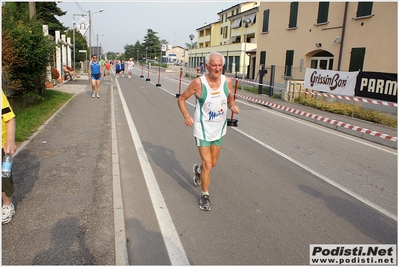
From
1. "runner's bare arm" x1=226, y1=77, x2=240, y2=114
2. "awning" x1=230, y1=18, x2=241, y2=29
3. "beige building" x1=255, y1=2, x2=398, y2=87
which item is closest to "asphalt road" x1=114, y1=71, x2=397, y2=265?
"runner's bare arm" x1=226, y1=77, x2=240, y2=114

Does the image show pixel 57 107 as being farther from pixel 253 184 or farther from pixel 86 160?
pixel 253 184

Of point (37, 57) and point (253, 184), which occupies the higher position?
point (37, 57)

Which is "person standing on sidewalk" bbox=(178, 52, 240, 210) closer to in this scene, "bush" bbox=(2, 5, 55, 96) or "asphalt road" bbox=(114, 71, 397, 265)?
"asphalt road" bbox=(114, 71, 397, 265)

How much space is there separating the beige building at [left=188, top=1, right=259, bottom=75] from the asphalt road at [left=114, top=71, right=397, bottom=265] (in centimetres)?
2881

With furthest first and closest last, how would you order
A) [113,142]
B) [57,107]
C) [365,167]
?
1. [57,107]
2. [113,142]
3. [365,167]

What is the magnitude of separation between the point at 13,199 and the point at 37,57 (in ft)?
23.8

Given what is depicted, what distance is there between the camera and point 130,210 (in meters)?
4.21

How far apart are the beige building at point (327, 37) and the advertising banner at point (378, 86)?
5.29 metres

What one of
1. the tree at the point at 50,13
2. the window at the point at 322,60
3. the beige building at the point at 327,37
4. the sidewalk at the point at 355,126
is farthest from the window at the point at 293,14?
the tree at the point at 50,13

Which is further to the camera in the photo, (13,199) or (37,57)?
(37,57)

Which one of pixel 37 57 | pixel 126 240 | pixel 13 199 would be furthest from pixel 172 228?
pixel 37 57

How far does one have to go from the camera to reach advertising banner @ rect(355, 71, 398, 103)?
11.2 m

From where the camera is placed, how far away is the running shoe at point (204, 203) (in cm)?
427

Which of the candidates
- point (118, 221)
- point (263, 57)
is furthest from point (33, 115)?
point (263, 57)
